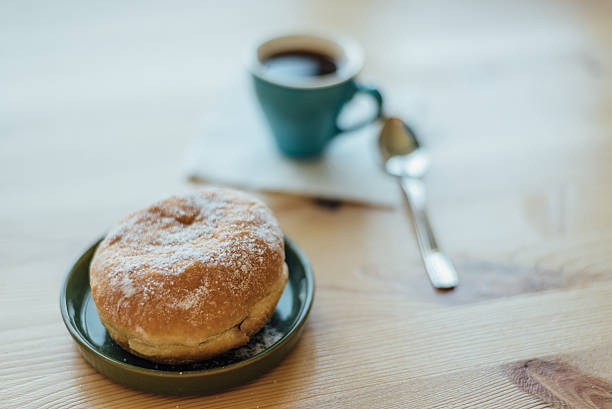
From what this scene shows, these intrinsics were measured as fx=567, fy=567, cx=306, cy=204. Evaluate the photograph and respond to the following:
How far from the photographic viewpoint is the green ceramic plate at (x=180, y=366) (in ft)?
1.97

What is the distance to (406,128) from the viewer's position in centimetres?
106

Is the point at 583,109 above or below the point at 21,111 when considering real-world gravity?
below

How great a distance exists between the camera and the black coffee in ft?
3.37

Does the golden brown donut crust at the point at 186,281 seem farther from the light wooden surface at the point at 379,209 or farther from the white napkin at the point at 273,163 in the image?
the white napkin at the point at 273,163

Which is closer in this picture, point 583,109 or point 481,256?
point 481,256

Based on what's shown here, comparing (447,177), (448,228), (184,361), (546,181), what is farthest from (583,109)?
(184,361)

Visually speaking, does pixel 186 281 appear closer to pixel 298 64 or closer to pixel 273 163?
pixel 273 163

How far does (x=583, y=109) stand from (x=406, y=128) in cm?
44

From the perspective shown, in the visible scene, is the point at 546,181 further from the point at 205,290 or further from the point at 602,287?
the point at 205,290

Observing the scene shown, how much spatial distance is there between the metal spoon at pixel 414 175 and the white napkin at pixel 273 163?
3 centimetres

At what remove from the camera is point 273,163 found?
3.45 feet

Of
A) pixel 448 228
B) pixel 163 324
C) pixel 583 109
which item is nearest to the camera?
pixel 163 324

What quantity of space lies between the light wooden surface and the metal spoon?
0.02 metres

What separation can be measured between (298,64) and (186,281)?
58 centimetres
